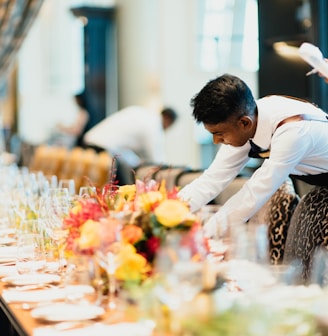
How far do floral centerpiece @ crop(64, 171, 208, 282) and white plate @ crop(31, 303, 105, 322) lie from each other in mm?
118

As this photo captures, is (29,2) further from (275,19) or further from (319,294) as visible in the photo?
(319,294)

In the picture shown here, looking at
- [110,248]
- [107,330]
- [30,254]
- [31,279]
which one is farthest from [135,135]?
[107,330]

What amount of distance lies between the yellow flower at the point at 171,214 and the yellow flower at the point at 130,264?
0.11 m

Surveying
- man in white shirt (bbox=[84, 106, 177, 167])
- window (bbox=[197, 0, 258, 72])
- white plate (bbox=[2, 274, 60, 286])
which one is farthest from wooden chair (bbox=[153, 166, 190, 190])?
window (bbox=[197, 0, 258, 72])

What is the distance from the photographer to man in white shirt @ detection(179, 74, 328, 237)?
2.96 meters

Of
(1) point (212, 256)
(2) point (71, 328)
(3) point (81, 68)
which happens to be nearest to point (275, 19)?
(1) point (212, 256)

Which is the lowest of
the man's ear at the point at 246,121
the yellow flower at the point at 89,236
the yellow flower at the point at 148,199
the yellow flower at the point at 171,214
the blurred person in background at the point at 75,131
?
the blurred person in background at the point at 75,131

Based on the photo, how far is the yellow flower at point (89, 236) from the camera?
2.27 m

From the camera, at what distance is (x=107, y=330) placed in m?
2.03

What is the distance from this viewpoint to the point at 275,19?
6.06 m

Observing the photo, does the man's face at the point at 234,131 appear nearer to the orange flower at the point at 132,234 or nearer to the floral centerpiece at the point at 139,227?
the floral centerpiece at the point at 139,227

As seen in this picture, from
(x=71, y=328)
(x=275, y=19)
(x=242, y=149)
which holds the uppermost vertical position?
(x=275, y=19)

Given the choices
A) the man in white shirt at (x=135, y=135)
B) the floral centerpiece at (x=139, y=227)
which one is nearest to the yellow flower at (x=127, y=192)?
the floral centerpiece at (x=139, y=227)

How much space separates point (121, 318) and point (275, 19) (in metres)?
→ 4.27
